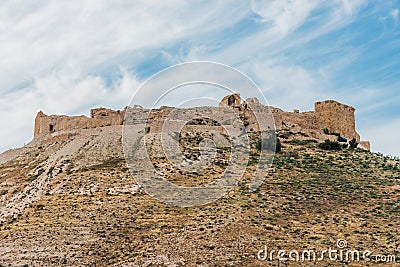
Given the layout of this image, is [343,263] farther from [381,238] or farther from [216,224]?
[216,224]

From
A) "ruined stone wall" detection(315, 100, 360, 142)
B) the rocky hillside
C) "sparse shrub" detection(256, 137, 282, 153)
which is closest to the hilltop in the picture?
the rocky hillside

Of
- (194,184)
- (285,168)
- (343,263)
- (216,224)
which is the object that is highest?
(285,168)

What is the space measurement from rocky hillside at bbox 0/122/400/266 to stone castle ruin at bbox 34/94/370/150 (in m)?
4.64

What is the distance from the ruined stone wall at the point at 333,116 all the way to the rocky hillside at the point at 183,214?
24.6 feet

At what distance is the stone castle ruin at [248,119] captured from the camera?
43094 millimetres

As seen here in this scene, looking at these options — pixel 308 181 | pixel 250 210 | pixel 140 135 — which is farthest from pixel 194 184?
pixel 140 135

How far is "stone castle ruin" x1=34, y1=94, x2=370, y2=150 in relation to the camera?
1697 inches

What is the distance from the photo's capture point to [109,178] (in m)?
32.2

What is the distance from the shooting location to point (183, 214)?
2767cm

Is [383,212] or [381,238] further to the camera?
[383,212]

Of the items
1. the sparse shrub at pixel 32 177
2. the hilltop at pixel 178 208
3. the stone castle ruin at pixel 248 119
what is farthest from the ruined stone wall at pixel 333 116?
the sparse shrub at pixel 32 177

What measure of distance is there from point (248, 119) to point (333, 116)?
6507 millimetres

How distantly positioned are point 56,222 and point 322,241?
1147 cm

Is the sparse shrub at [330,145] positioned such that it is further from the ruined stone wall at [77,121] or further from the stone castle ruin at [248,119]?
the ruined stone wall at [77,121]
